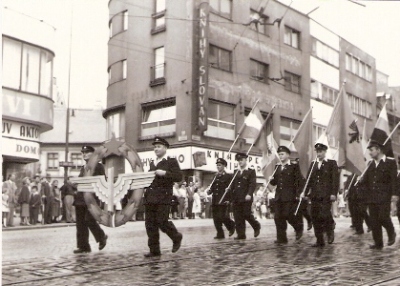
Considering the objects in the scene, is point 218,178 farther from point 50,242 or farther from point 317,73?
point 317,73

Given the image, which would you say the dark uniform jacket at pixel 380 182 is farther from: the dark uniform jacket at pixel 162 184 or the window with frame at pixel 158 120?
the window with frame at pixel 158 120

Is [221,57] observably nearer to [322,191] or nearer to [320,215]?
[322,191]

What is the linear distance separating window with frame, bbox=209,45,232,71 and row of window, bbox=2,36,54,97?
185 inches

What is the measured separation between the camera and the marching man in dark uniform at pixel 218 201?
10886 millimetres

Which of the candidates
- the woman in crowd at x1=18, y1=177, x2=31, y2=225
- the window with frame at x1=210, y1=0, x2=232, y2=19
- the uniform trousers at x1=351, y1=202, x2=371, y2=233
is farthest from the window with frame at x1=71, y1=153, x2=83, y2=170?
the woman in crowd at x1=18, y1=177, x2=31, y2=225

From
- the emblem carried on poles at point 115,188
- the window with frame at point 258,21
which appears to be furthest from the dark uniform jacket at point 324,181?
the window with frame at point 258,21

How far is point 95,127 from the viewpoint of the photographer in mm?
8836

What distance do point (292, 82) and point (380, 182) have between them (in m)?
8.69

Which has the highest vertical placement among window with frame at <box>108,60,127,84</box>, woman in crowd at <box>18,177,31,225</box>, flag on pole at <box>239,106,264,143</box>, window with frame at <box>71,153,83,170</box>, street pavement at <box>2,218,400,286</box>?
window with frame at <box>108,60,127,84</box>

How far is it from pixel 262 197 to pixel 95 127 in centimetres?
1328

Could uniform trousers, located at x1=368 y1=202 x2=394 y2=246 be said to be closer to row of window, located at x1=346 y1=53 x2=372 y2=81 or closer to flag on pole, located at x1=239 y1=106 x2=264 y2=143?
flag on pole, located at x1=239 y1=106 x2=264 y2=143

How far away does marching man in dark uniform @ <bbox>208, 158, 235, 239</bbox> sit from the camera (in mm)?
10886

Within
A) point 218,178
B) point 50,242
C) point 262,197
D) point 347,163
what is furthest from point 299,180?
point 262,197

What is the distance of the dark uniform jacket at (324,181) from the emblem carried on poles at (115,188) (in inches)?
119
